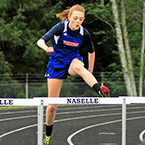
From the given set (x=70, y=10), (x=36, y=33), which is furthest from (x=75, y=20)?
(x=36, y=33)

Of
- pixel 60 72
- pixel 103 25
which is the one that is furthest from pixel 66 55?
pixel 103 25

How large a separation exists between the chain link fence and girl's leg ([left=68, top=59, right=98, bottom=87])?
15193 millimetres

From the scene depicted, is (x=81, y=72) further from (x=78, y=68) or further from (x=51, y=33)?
(x=51, y=33)

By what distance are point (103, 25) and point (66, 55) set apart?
22.0 meters

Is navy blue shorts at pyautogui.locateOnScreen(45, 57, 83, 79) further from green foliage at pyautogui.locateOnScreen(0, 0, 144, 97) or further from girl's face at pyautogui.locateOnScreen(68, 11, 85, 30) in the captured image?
green foliage at pyautogui.locateOnScreen(0, 0, 144, 97)

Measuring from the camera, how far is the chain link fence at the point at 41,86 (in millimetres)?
19781

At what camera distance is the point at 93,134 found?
27.5 feet

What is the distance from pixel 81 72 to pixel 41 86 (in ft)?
53.1

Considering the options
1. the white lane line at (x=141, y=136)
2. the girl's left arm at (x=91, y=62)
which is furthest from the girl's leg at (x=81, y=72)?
the white lane line at (x=141, y=136)

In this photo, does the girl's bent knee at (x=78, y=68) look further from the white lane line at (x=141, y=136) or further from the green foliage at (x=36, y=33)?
the green foliage at (x=36, y=33)

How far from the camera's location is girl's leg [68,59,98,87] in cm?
428

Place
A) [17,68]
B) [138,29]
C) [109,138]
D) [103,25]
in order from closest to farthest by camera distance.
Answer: [109,138] < [138,29] < [17,68] < [103,25]

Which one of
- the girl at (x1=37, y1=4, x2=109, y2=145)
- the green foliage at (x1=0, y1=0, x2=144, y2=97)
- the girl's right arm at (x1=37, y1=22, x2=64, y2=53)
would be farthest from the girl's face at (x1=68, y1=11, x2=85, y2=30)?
the green foliage at (x1=0, y1=0, x2=144, y2=97)

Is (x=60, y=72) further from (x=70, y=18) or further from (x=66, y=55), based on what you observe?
(x=70, y=18)
